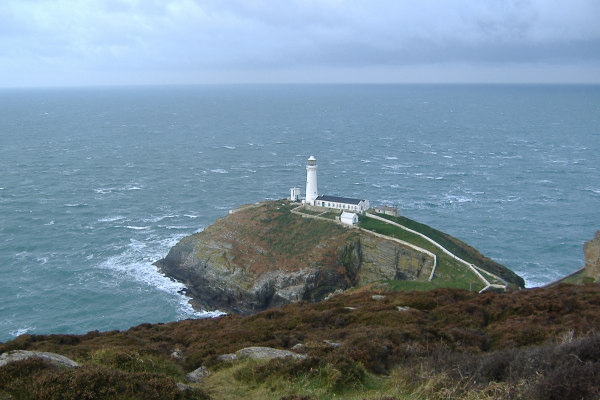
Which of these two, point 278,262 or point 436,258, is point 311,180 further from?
point 436,258

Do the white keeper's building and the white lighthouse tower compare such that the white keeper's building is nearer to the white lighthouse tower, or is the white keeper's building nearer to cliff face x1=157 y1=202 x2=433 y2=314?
the white lighthouse tower

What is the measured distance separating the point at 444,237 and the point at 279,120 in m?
144

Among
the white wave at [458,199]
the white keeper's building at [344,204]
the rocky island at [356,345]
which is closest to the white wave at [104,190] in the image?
the white keeper's building at [344,204]

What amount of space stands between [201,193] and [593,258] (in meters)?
61.1

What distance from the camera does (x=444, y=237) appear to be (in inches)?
2325

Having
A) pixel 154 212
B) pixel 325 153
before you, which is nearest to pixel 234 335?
pixel 154 212

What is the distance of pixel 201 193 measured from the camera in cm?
8925

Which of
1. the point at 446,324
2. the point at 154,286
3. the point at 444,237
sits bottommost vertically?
the point at 154,286

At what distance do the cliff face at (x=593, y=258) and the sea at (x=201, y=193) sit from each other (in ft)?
40.7

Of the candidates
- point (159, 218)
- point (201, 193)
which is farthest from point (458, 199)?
point (159, 218)

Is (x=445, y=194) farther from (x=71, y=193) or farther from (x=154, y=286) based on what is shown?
(x=71, y=193)

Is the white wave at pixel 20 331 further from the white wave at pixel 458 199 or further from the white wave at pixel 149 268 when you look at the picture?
the white wave at pixel 458 199

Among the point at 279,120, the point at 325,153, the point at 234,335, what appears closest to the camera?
the point at 234,335

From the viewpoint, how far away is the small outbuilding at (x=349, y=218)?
57812 mm
